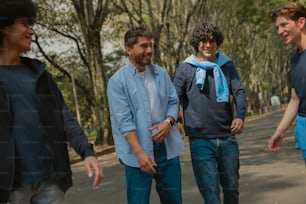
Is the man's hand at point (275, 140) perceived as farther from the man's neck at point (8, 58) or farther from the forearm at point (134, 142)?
the man's neck at point (8, 58)

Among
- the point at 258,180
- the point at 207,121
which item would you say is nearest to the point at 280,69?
the point at 258,180

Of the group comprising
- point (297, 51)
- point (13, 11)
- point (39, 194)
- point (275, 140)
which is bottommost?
point (275, 140)

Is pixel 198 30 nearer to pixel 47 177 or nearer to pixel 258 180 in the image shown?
pixel 47 177

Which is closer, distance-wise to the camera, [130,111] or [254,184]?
[130,111]

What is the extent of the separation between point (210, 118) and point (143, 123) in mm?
720

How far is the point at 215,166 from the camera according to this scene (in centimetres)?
398

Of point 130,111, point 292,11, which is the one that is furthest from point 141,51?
point 292,11

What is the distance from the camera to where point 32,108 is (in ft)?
7.91

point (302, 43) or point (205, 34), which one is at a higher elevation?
point (205, 34)

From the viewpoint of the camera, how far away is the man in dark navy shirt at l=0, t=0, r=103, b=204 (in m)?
2.35

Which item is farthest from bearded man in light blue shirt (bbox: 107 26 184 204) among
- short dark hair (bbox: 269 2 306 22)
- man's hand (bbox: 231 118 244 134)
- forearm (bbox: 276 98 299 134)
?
short dark hair (bbox: 269 2 306 22)

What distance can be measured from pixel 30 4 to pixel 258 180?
200 inches

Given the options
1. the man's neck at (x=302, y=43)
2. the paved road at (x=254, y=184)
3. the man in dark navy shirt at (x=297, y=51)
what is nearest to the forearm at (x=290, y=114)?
the man in dark navy shirt at (x=297, y=51)

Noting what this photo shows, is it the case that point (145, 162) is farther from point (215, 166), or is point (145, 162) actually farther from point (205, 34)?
point (205, 34)
